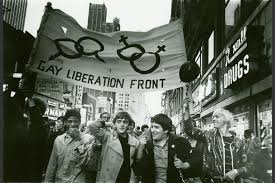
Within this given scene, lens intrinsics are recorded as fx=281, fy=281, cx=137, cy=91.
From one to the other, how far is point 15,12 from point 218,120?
13.3 ft

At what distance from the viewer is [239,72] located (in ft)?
14.6

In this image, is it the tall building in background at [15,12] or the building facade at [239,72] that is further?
the tall building in background at [15,12]

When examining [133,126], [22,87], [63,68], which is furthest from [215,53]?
[22,87]

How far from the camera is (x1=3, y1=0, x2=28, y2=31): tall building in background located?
488cm

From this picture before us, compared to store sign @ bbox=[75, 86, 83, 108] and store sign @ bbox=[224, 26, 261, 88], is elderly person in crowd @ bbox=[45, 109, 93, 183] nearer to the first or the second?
store sign @ bbox=[75, 86, 83, 108]

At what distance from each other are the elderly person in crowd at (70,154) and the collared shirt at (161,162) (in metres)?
1.06

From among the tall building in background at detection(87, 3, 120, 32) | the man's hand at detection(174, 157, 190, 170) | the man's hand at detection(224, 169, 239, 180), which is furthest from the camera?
the tall building in background at detection(87, 3, 120, 32)

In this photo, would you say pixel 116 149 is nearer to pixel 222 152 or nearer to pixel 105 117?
pixel 105 117

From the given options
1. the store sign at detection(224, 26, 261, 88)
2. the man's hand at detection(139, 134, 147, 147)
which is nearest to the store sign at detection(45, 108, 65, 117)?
the man's hand at detection(139, 134, 147, 147)

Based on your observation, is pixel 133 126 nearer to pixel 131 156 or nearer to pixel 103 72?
pixel 131 156

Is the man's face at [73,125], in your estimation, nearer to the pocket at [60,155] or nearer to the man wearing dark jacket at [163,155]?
the pocket at [60,155]

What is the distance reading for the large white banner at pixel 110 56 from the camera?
425 centimetres

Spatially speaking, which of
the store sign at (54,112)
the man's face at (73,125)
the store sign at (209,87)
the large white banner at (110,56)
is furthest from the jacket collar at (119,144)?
the store sign at (209,87)

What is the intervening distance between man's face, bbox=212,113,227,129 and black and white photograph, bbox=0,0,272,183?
0.6 inches
